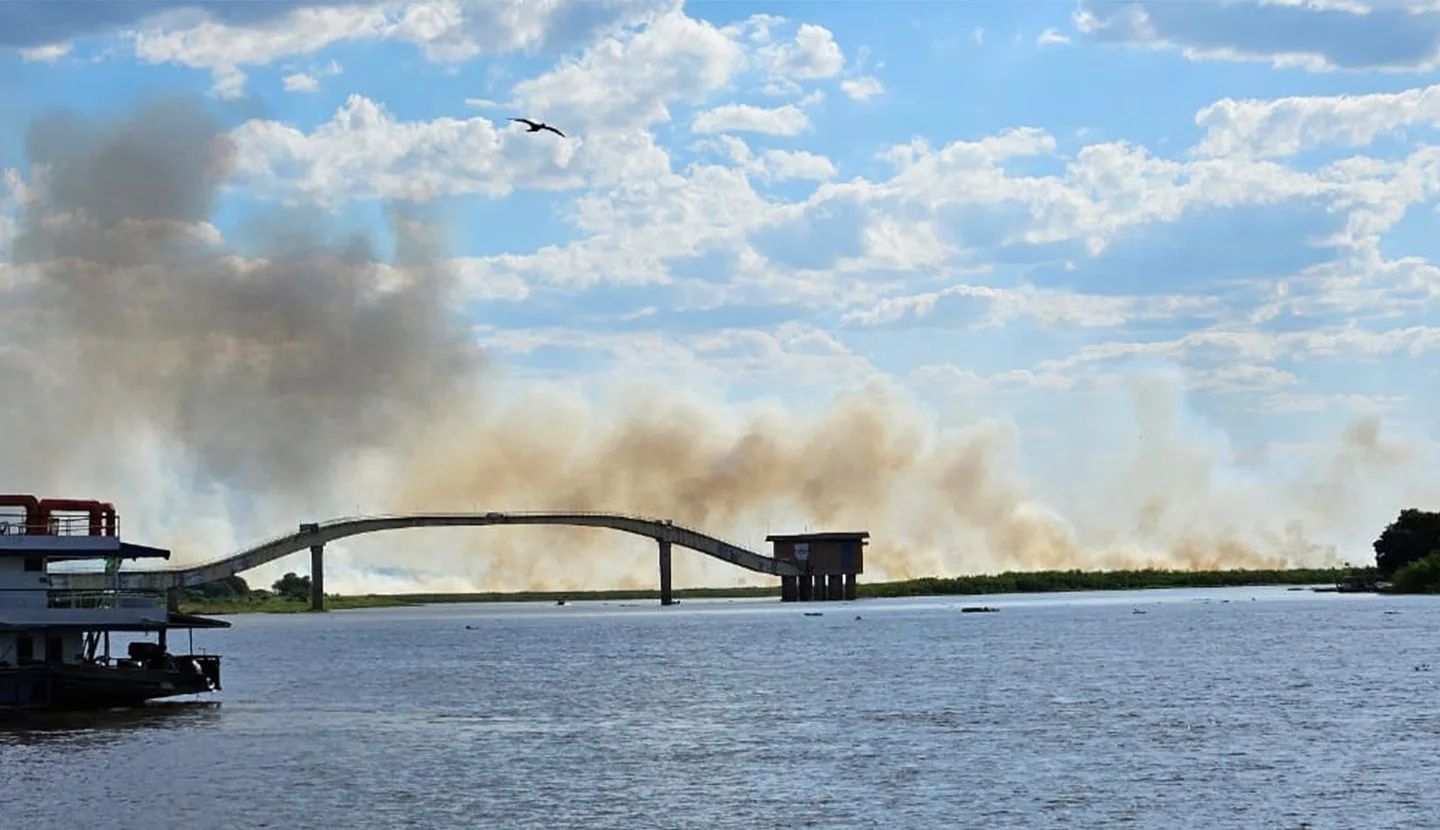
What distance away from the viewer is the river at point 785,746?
189 ft

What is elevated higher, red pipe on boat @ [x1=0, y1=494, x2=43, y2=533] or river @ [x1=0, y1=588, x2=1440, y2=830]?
red pipe on boat @ [x1=0, y1=494, x2=43, y2=533]

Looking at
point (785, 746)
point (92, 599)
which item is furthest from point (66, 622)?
point (785, 746)

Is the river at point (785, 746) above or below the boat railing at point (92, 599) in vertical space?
Answer: below

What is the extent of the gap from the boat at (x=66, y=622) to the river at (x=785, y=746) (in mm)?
2150

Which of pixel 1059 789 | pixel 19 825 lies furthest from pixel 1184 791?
pixel 19 825

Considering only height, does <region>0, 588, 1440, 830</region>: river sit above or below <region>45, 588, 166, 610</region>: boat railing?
below

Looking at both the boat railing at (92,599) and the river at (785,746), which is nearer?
the river at (785,746)

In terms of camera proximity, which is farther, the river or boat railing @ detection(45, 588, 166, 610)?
boat railing @ detection(45, 588, 166, 610)

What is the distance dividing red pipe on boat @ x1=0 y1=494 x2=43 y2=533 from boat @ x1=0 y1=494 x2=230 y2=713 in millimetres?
43

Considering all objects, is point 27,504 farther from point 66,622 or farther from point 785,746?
point 785,746

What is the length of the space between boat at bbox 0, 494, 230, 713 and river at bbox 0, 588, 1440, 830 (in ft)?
7.05

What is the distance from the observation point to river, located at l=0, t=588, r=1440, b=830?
57.7 m

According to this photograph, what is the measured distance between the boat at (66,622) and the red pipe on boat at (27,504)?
1.7 inches

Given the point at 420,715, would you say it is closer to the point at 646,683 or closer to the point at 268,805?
the point at 646,683
